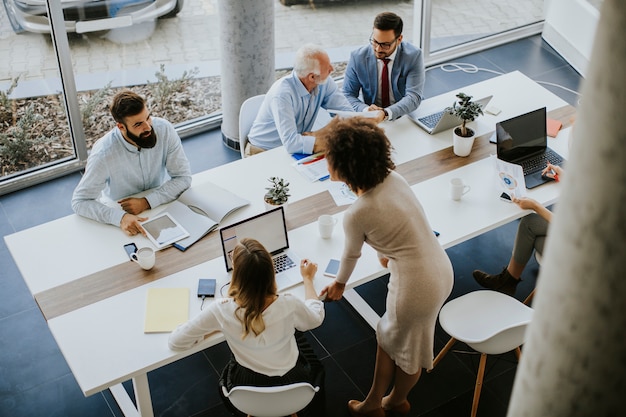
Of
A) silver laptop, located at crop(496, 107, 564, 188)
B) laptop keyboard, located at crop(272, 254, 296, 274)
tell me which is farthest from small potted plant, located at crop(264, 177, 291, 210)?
silver laptop, located at crop(496, 107, 564, 188)

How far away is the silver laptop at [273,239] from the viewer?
317 cm

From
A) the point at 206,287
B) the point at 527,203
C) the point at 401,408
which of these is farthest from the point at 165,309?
the point at 527,203

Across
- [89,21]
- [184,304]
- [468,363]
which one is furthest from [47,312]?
[89,21]

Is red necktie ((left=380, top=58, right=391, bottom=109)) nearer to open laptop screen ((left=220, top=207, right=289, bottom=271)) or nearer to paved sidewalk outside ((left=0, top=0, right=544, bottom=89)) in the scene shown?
paved sidewalk outside ((left=0, top=0, right=544, bottom=89))

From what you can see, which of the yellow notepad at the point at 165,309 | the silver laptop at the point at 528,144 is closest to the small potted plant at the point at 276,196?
the yellow notepad at the point at 165,309

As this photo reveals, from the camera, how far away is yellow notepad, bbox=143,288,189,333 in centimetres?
297

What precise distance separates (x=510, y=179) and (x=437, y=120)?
73cm

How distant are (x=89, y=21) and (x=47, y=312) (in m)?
2.73

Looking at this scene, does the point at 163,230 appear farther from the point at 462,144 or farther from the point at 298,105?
the point at 462,144

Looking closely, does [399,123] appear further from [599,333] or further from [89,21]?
[599,333]

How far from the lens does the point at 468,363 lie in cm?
385

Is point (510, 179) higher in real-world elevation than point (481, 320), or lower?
higher

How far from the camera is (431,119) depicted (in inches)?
171

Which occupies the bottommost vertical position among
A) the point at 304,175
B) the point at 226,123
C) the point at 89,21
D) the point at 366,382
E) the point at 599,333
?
the point at 366,382
